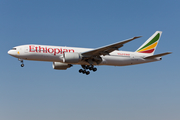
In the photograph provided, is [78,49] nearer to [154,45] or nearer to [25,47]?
[25,47]

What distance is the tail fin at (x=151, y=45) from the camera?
139 ft

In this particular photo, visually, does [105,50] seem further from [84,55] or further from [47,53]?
[47,53]

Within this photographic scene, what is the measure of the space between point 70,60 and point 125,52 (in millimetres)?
9054

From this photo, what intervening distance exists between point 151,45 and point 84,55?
41.8 ft

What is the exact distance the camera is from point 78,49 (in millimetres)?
37469

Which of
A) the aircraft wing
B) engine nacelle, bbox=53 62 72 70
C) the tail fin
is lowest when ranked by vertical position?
engine nacelle, bbox=53 62 72 70

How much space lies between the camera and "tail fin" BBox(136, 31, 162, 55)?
4234 cm

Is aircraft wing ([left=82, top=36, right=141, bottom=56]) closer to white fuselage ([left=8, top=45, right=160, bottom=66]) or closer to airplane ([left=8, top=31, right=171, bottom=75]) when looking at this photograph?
airplane ([left=8, top=31, right=171, bottom=75])

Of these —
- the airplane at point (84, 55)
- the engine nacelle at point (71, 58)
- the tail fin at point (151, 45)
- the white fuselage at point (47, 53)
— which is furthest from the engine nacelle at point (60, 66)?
the tail fin at point (151, 45)

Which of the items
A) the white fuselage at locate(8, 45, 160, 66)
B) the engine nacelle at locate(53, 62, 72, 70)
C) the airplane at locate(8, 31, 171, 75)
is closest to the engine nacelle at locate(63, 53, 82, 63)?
the airplane at locate(8, 31, 171, 75)

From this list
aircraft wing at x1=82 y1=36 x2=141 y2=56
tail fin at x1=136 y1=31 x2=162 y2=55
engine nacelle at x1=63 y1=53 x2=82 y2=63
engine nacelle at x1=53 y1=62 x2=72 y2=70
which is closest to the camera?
aircraft wing at x1=82 y1=36 x2=141 y2=56

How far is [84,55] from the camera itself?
3659 centimetres

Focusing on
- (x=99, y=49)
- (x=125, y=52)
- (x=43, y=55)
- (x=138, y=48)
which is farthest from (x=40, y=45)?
(x=138, y=48)

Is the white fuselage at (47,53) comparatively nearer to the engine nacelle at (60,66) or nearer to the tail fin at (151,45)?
the engine nacelle at (60,66)
